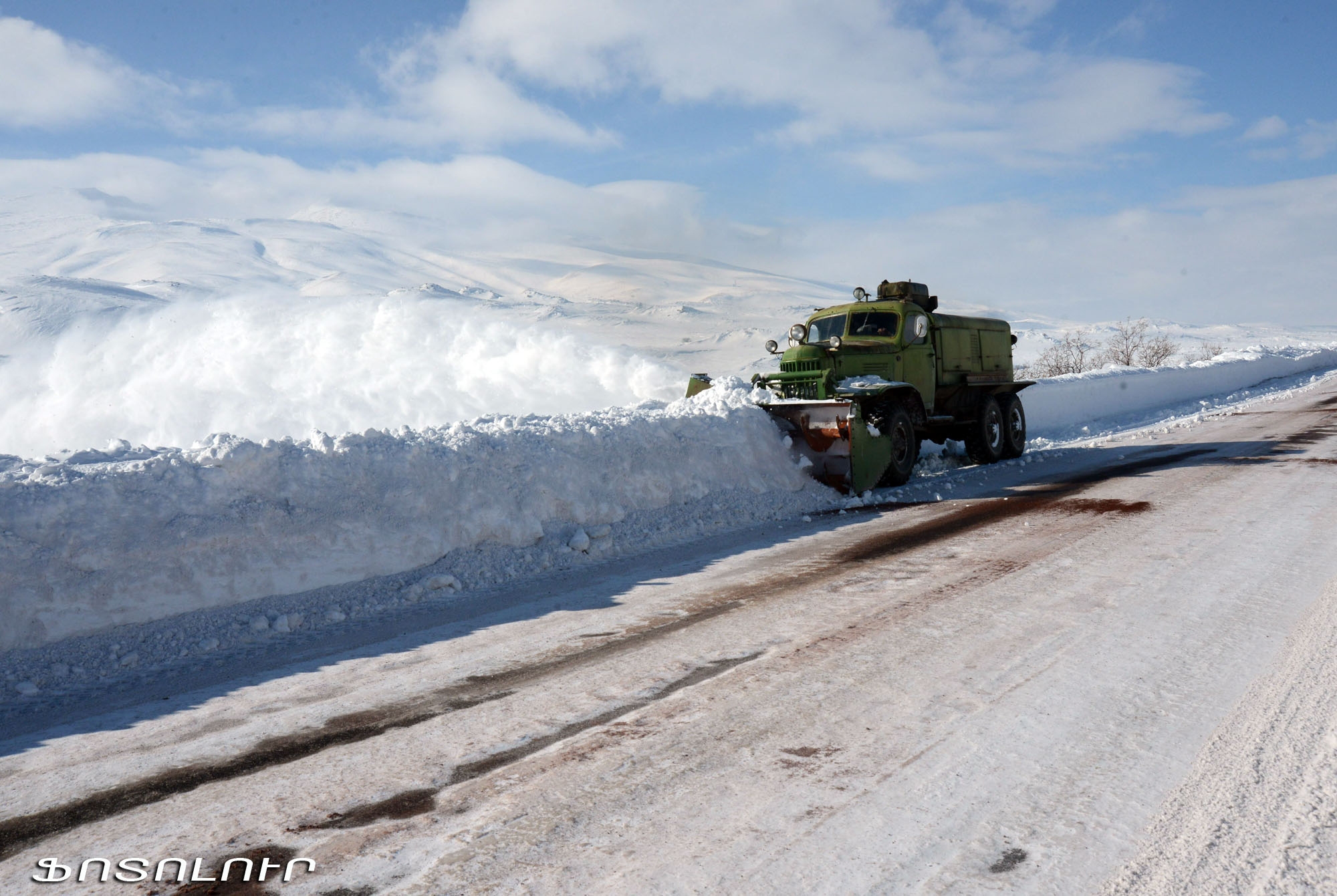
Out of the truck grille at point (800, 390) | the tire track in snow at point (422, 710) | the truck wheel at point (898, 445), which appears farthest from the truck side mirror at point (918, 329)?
the tire track in snow at point (422, 710)

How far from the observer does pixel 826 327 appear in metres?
13.0

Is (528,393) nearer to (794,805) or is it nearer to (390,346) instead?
(390,346)

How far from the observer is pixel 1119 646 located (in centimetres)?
431

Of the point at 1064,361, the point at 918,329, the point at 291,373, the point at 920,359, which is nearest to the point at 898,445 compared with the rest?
the point at 920,359

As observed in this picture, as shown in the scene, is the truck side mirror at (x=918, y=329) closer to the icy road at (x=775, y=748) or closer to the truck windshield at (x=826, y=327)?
the truck windshield at (x=826, y=327)

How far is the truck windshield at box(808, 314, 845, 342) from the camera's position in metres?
12.8

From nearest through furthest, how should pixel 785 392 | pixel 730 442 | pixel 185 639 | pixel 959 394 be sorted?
pixel 185 639, pixel 730 442, pixel 785 392, pixel 959 394

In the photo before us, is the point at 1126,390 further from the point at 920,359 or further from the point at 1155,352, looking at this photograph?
the point at 1155,352

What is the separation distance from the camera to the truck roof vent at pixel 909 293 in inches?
511

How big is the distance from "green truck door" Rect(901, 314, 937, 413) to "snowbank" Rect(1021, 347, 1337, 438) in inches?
293

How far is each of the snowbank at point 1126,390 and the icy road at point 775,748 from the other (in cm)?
1537

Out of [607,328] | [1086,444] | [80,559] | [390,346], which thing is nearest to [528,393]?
[390,346]

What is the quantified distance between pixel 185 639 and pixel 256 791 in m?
2.74

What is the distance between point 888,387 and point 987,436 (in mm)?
3743
